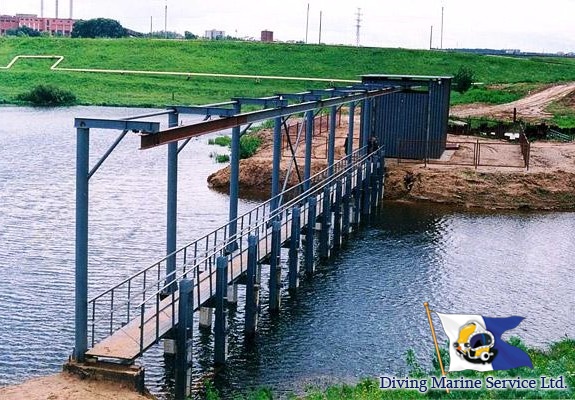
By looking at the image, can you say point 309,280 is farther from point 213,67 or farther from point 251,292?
point 213,67

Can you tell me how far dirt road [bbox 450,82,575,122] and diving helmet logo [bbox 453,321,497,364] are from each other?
199 feet

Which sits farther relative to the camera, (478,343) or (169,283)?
(169,283)

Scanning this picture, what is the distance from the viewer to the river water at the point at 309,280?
22.2 metres

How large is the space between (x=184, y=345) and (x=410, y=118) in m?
32.1

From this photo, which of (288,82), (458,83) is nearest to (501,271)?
(458,83)

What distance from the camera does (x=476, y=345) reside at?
1614 cm

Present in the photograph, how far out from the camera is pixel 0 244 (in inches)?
1264

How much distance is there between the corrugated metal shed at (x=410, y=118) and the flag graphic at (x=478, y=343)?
33522 millimetres

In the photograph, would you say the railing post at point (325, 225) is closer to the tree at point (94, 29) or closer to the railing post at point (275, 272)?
the railing post at point (275, 272)

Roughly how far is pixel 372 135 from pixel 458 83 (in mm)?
A: 50116

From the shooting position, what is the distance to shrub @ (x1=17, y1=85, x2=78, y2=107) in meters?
92.8

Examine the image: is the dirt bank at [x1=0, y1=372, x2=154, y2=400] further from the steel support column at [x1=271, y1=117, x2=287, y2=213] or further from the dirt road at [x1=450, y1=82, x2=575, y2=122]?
the dirt road at [x1=450, y1=82, x2=575, y2=122]

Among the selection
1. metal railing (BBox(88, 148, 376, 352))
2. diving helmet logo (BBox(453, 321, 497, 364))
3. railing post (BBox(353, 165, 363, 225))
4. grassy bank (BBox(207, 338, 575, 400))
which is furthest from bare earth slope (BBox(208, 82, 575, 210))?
diving helmet logo (BBox(453, 321, 497, 364))

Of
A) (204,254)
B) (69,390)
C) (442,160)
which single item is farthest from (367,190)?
(69,390)
